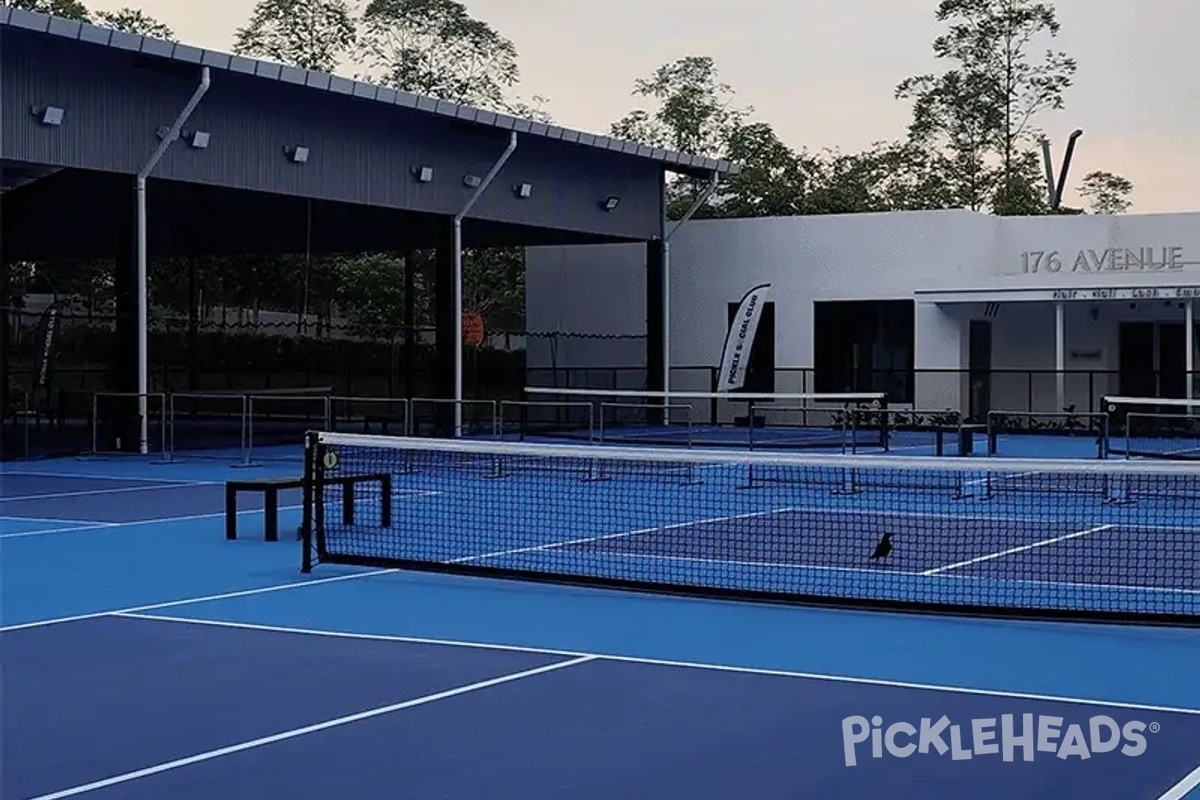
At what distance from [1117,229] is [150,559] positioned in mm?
25490

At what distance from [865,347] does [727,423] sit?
11.0 feet

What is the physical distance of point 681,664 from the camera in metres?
8.88

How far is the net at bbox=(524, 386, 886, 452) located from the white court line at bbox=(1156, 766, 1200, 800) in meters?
19.5

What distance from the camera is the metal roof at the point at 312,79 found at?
70.0ft

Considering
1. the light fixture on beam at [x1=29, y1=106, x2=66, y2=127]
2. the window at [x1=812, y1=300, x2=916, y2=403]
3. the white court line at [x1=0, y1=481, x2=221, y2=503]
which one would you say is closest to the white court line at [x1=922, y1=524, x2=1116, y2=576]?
the white court line at [x1=0, y1=481, x2=221, y2=503]

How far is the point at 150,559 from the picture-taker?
13.4 meters

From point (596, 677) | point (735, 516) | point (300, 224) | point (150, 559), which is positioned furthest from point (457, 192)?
point (596, 677)

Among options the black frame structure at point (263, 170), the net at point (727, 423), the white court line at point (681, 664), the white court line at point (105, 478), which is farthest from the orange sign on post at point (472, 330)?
the white court line at point (681, 664)

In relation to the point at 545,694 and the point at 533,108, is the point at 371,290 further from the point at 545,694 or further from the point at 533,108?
the point at 545,694

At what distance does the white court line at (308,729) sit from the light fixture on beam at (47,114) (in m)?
15.8

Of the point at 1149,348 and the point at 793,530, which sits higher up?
the point at 1149,348

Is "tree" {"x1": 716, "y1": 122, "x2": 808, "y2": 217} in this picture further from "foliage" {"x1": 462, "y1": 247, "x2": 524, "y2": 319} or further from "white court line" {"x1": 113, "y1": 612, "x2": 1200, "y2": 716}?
"white court line" {"x1": 113, "y1": 612, "x2": 1200, "y2": 716}

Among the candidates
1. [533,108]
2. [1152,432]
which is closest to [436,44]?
[533,108]

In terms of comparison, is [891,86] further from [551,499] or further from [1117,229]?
[551,499]
